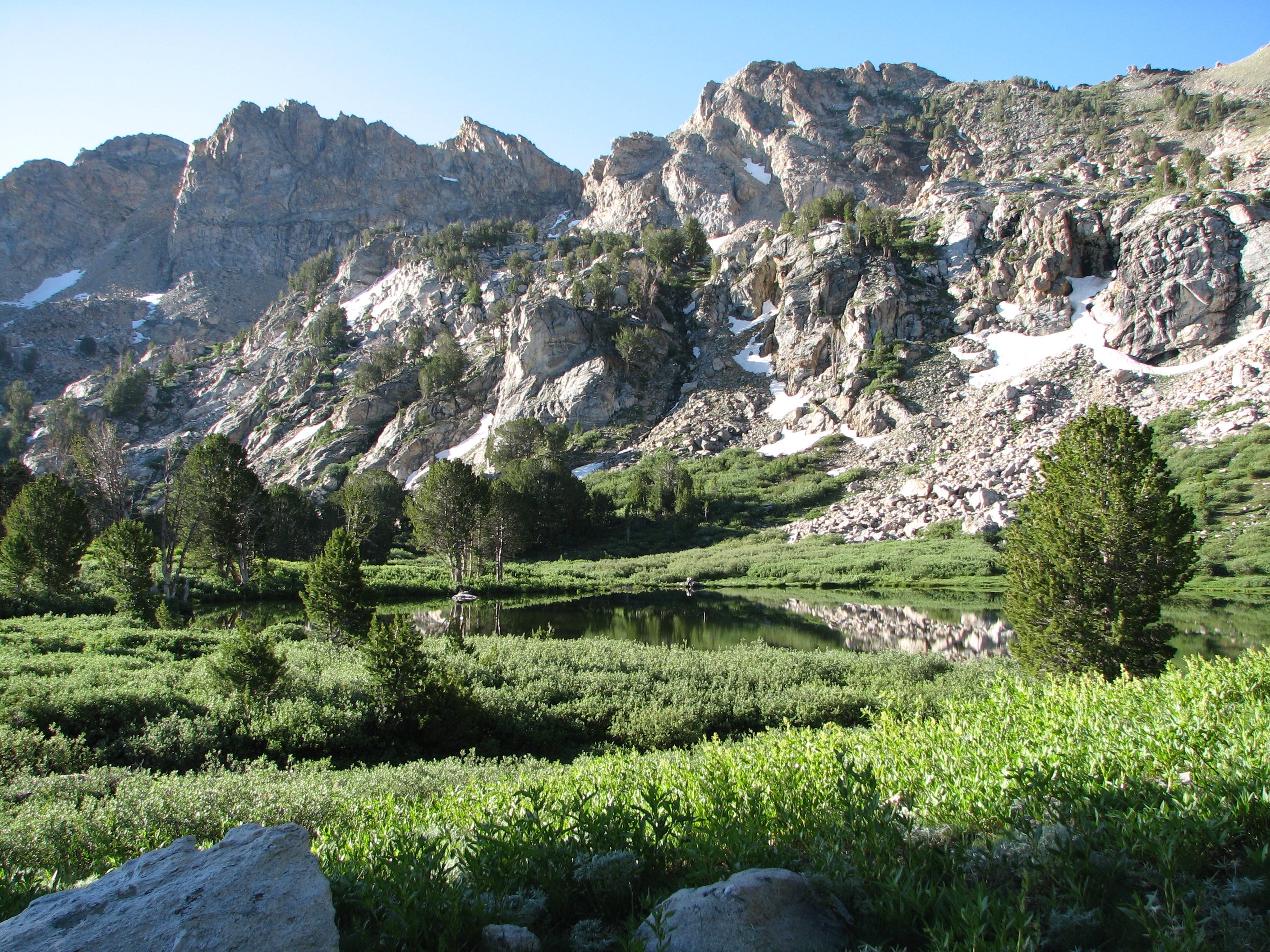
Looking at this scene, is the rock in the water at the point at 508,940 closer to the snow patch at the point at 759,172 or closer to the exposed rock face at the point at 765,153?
the exposed rock face at the point at 765,153

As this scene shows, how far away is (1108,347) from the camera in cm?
7619

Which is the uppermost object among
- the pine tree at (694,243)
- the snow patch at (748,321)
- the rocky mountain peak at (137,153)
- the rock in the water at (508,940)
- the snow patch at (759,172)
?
the rocky mountain peak at (137,153)

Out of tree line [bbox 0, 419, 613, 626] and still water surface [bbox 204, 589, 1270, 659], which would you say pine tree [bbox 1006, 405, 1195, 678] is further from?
tree line [bbox 0, 419, 613, 626]

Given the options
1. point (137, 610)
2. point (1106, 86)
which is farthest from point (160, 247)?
point (1106, 86)

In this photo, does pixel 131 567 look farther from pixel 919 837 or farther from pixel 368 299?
pixel 368 299

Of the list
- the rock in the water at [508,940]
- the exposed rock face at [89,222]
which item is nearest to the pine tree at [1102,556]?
the rock in the water at [508,940]

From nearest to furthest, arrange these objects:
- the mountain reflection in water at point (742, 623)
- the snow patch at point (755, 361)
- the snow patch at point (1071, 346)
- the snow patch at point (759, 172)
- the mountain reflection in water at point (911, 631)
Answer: the mountain reflection in water at point (911, 631), the mountain reflection in water at point (742, 623), the snow patch at point (1071, 346), the snow patch at point (755, 361), the snow patch at point (759, 172)

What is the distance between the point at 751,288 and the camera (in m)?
111

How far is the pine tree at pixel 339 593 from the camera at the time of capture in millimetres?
23312

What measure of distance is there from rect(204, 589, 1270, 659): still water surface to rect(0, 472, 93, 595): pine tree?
8220 millimetres

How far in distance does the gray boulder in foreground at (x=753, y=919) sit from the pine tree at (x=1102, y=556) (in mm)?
13379

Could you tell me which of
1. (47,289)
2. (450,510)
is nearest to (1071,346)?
(450,510)

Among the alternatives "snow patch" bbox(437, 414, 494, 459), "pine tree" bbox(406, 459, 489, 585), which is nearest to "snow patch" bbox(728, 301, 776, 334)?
"snow patch" bbox(437, 414, 494, 459)

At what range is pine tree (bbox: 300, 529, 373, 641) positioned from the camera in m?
23.3
